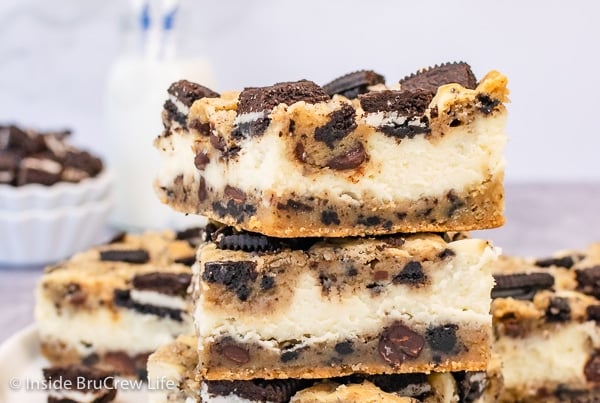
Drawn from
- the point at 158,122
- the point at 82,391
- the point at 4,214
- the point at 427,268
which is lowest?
the point at 82,391

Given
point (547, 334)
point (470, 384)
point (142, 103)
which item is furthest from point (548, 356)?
point (142, 103)

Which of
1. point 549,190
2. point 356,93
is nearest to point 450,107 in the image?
point 356,93

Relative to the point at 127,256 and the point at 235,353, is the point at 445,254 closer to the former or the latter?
the point at 235,353

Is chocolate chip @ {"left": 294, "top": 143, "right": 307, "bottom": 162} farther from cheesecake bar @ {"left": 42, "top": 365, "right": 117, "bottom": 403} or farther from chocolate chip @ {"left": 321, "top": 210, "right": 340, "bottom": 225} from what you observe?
cheesecake bar @ {"left": 42, "top": 365, "right": 117, "bottom": 403}

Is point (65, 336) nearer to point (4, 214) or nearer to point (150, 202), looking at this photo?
point (4, 214)

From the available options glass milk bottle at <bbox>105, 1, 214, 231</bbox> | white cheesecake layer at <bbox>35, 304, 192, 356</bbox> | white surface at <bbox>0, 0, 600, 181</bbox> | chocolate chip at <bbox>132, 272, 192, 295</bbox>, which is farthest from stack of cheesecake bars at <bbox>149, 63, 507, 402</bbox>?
white surface at <bbox>0, 0, 600, 181</bbox>

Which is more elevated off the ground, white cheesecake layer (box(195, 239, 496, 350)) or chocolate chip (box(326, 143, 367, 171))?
chocolate chip (box(326, 143, 367, 171))
